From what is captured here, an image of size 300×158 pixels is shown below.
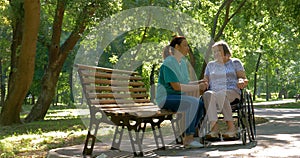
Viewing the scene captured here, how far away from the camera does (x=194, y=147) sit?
6652 mm

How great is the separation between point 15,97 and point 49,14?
7289 mm

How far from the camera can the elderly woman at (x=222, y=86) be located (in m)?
6.86

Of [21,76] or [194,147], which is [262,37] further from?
[194,147]

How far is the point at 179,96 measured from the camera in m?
6.57

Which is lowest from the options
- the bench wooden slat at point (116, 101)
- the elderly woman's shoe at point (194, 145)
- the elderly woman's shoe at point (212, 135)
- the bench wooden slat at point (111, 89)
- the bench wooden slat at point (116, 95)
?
the elderly woman's shoe at point (194, 145)

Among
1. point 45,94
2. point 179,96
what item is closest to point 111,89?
point 179,96

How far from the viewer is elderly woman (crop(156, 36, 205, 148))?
6555 millimetres

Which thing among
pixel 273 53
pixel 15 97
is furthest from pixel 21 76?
pixel 273 53

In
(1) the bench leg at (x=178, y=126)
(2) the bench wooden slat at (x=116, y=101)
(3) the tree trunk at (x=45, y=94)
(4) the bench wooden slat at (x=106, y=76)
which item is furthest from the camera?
(3) the tree trunk at (x=45, y=94)

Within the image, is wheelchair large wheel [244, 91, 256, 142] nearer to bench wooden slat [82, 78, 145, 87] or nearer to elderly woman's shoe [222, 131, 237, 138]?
elderly woman's shoe [222, 131, 237, 138]

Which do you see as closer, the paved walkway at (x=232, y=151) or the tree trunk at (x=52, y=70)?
the paved walkway at (x=232, y=151)

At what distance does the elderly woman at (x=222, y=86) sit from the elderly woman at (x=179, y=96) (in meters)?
0.18

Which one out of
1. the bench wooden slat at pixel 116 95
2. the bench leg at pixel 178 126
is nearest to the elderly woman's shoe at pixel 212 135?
the bench leg at pixel 178 126

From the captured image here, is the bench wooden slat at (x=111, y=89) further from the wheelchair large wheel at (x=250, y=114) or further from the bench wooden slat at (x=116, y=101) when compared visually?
the wheelchair large wheel at (x=250, y=114)
